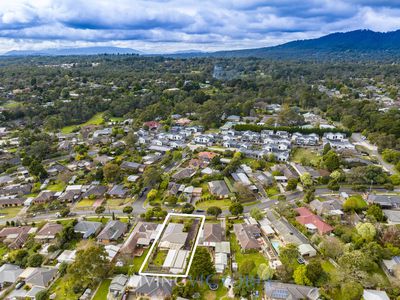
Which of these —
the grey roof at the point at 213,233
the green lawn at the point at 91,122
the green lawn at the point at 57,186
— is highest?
the grey roof at the point at 213,233

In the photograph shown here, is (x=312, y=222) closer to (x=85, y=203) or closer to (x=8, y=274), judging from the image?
(x=85, y=203)

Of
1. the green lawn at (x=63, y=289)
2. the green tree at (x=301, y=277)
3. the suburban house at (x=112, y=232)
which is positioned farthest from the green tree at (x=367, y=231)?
the green lawn at (x=63, y=289)

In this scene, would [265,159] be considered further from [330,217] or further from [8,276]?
[8,276]

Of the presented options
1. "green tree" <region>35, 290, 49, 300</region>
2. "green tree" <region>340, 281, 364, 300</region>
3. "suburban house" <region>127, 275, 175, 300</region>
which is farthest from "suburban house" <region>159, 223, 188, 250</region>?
"green tree" <region>340, 281, 364, 300</region>

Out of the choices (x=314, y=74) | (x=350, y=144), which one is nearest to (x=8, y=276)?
(x=350, y=144)

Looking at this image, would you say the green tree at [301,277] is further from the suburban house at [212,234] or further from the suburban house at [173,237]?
the suburban house at [173,237]

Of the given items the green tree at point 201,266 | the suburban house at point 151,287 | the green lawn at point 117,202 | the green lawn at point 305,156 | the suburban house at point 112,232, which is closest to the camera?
the suburban house at point 151,287

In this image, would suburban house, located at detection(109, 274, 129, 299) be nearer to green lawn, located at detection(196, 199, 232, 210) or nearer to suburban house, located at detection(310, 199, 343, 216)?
green lawn, located at detection(196, 199, 232, 210)
